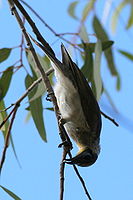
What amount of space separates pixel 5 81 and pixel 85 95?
433 mm

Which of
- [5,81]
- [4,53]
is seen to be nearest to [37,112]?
[5,81]

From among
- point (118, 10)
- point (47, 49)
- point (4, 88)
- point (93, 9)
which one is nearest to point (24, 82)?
point (4, 88)

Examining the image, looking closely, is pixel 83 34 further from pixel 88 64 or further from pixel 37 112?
pixel 37 112

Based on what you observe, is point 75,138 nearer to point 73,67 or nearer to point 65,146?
point 73,67

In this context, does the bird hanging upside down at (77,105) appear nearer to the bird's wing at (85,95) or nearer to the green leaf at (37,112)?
the bird's wing at (85,95)

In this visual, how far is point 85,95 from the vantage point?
264 cm

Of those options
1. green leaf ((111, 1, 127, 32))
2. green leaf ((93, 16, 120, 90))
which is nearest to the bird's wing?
green leaf ((93, 16, 120, 90))

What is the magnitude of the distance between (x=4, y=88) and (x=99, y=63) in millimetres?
504

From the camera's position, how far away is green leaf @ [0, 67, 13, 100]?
2.51 m

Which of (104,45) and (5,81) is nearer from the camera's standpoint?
(5,81)

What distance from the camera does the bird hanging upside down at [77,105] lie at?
2.54m

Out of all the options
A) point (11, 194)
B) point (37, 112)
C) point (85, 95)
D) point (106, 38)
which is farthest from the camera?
point (106, 38)

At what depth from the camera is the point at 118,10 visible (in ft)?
11.9

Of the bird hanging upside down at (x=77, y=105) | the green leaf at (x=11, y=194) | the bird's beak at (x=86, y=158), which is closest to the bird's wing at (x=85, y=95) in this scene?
the bird hanging upside down at (x=77, y=105)
